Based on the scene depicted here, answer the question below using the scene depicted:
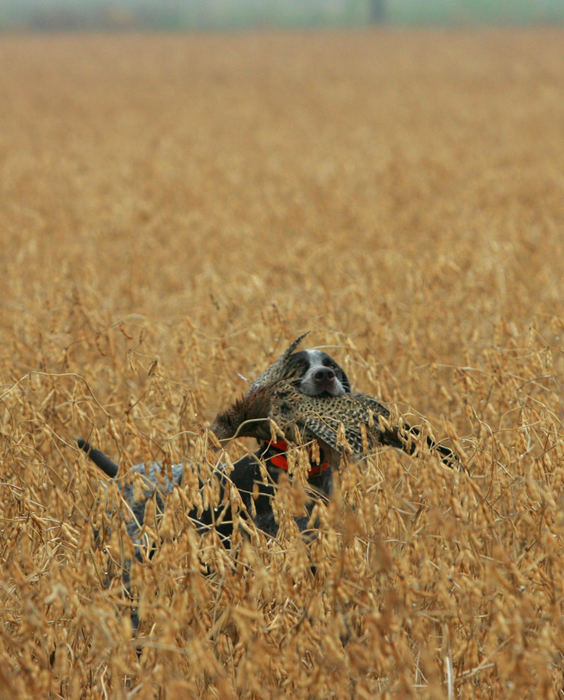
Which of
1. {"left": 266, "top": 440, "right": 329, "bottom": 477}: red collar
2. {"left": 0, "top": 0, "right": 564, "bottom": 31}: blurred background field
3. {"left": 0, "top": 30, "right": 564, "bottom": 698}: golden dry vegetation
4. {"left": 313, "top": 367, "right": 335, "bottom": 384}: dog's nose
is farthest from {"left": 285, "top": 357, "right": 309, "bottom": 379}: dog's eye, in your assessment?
{"left": 0, "top": 0, "right": 564, "bottom": 31}: blurred background field

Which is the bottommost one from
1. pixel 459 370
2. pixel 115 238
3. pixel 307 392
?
pixel 115 238

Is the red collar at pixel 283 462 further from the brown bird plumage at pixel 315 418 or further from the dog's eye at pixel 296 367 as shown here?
the dog's eye at pixel 296 367

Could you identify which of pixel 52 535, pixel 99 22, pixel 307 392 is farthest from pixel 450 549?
pixel 99 22

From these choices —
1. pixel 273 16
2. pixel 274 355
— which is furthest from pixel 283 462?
pixel 273 16

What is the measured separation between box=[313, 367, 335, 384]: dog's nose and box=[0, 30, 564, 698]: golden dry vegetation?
31 centimetres

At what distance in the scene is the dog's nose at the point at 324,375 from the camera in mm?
2551

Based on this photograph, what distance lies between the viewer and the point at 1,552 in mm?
2756

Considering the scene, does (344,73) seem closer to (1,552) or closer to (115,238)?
(115,238)

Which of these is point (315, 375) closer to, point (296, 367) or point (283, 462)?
point (296, 367)

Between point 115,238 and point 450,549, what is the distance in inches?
268

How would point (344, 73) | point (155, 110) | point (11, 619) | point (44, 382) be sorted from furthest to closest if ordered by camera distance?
point (344, 73) → point (155, 110) → point (44, 382) → point (11, 619)

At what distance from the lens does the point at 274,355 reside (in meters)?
4.16

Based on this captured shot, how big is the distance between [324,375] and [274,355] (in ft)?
5.27

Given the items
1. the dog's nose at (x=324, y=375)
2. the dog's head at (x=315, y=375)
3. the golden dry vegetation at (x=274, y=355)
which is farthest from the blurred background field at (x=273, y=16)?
the dog's nose at (x=324, y=375)
